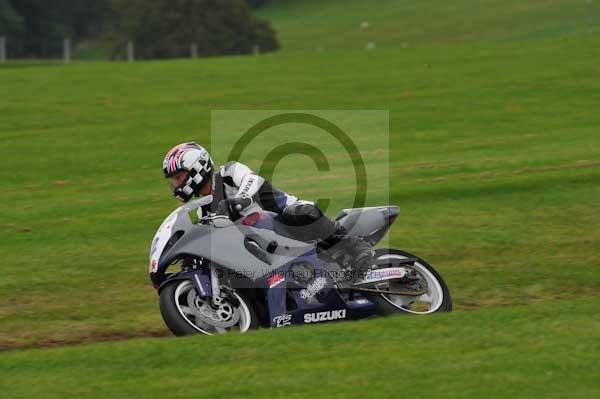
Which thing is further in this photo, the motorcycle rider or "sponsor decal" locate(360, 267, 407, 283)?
"sponsor decal" locate(360, 267, 407, 283)

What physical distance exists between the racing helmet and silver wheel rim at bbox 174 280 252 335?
935 millimetres

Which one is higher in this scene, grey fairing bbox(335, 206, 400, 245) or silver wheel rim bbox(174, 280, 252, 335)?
grey fairing bbox(335, 206, 400, 245)

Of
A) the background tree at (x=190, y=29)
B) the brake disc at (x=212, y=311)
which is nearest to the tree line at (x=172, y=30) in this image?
the background tree at (x=190, y=29)

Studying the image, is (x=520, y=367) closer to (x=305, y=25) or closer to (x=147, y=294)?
(x=147, y=294)

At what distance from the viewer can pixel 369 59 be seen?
3238cm

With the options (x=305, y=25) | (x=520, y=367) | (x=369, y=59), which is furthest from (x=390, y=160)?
(x=305, y=25)

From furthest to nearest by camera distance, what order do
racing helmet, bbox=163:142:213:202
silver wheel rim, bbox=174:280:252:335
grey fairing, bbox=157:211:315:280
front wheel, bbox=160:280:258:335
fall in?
racing helmet, bbox=163:142:213:202
grey fairing, bbox=157:211:315:280
silver wheel rim, bbox=174:280:252:335
front wheel, bbox=160:280:258:335

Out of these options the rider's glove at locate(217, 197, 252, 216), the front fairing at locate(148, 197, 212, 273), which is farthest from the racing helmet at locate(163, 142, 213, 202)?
the rider's glove at locate(217, 197, 252, 216)

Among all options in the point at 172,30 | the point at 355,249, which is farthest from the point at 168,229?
the point at 172,30

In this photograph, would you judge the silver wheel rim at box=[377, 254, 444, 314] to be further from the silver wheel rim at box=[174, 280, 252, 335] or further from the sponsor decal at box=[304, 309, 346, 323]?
the silver wheel rim at box=[174, 280, 252, 335]

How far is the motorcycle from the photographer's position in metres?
9.10

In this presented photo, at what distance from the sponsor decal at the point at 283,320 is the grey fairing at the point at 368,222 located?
1.18 meters

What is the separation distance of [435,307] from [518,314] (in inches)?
38.0

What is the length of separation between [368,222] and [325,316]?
1139 millimetres
